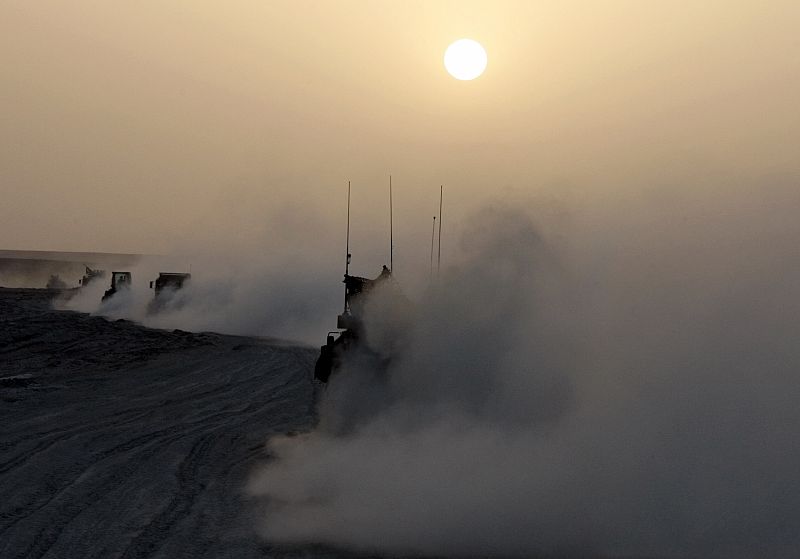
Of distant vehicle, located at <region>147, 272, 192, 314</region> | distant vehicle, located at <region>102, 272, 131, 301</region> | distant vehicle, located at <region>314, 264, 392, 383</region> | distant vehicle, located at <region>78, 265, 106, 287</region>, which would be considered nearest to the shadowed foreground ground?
distant vehicle, located at <region>314, 264, 392, 383</region>

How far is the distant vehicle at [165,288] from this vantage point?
66938 mm

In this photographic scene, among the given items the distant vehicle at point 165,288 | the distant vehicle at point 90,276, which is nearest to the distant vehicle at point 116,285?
the distant vehicle at point 165,288

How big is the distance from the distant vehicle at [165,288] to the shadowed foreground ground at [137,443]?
2434 cm

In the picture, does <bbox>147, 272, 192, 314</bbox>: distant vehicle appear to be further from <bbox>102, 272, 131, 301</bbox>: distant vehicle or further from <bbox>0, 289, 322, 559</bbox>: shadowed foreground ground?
<bbox>0, 289, 322, 559</bbox>: shadowed foreground ground

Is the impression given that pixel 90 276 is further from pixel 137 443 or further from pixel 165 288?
pixel 137 443

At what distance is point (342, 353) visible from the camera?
18781mm

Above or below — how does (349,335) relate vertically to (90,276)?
above

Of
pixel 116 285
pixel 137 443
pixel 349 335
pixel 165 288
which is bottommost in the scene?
pixel 137 443

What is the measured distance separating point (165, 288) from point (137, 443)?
5027 cm

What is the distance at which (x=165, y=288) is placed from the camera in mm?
68438

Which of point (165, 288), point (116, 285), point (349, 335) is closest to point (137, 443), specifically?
point (349, 335)

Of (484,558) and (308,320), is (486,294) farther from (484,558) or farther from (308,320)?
(308,320)

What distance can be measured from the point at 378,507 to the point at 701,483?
15.0 feet

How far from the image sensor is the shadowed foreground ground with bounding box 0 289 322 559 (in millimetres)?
12727
